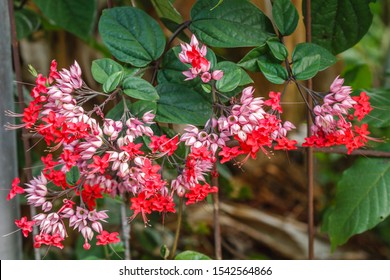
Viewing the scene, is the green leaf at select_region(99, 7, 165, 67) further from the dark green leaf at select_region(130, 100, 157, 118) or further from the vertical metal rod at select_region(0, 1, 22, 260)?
the vertical metal rod at select_region(0, 1, 22, 260)

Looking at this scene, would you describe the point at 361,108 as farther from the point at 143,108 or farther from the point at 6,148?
the point at 6,148

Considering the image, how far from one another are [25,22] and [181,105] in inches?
24.4

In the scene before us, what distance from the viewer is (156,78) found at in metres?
0.94

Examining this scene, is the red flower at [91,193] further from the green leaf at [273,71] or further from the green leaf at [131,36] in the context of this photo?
the green leaf at [273,71]

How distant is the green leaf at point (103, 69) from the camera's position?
85 centimetres

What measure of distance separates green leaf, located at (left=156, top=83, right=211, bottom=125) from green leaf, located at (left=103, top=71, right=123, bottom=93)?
3.5 inches

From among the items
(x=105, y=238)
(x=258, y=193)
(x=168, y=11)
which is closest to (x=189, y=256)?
(x=105, y=238)

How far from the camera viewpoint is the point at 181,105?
885 millimetres

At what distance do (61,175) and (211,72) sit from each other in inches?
10.4

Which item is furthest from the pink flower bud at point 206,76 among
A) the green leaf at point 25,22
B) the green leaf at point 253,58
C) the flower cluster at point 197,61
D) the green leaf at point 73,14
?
the green leaf at point 25,22

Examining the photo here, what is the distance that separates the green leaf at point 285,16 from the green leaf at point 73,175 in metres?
0.38
